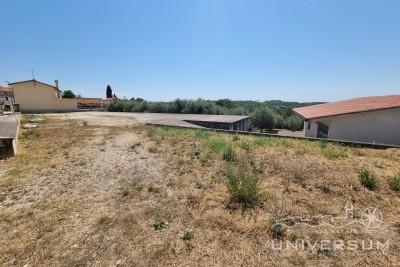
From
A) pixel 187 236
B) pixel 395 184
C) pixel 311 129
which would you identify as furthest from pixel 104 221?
pixel 311 129

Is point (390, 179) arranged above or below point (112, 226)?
above

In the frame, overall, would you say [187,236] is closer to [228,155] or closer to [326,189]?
[326,189]

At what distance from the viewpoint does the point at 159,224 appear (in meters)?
2.90

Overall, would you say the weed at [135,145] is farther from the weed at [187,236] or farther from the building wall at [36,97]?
the building wall at [36,97]

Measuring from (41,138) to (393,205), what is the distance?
11.0 metres

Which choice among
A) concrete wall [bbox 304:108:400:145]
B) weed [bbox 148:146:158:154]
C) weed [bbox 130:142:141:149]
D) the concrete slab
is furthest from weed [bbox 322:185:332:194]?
concrete wall [bbox 304:108:400:145]

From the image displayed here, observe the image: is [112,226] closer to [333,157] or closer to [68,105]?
[333,157]

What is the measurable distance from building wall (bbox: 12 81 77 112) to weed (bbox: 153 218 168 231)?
30.0 metres

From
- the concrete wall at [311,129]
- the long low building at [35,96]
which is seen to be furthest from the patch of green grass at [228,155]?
the long low building at [35,96]

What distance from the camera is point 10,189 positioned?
3.93 meters

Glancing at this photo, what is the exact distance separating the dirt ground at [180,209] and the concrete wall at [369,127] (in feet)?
16.7

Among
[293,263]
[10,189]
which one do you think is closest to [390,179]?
[293,263]

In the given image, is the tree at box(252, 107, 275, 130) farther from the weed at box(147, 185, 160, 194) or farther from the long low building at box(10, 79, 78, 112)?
the long low building at box(10, 79, 78, 112)

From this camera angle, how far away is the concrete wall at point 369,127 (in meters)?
9.62
